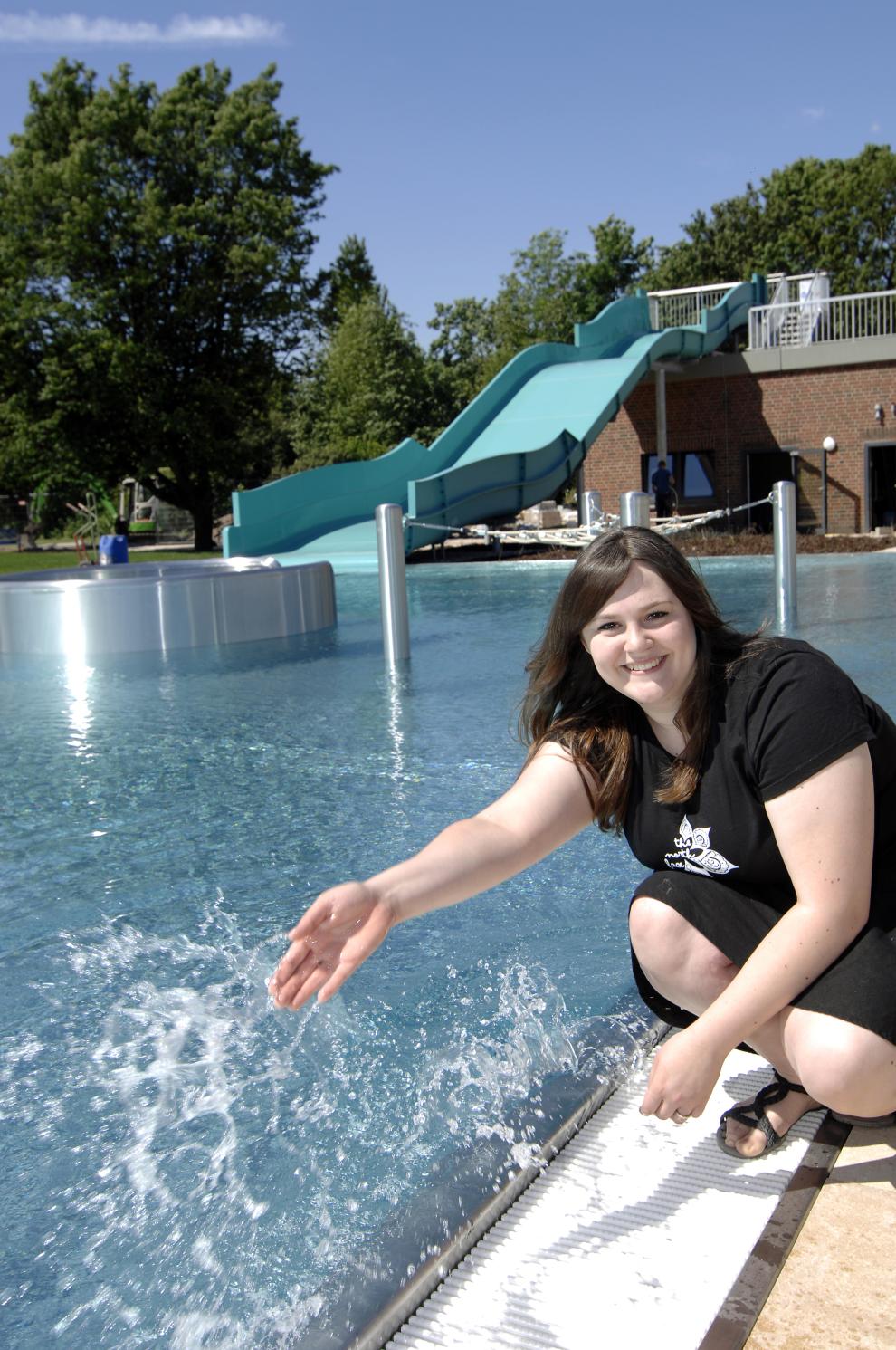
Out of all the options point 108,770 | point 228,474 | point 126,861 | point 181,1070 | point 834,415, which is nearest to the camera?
point 181,1070

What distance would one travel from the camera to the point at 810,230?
4706cm

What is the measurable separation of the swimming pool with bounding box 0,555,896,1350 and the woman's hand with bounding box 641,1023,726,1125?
447mm

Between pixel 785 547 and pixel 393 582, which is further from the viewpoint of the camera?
pixel 785 547

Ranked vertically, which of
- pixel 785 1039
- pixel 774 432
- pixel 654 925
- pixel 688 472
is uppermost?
pixel 774 432

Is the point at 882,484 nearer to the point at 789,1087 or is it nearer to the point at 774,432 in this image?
the point at 774,432

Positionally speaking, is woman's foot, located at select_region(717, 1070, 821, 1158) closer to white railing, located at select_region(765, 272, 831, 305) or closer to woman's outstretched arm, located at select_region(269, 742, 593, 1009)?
woman's outstretched arm, located at select_region(269, 742, 593, 1009)

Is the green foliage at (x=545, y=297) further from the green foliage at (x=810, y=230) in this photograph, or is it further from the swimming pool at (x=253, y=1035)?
the swimming pool at (x=253, y=1035)

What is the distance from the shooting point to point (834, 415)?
23141mm

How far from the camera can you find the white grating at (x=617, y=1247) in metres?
1.62

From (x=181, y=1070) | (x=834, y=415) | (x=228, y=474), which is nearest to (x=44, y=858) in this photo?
(x=181, y=1070)

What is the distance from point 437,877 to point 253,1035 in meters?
1.14

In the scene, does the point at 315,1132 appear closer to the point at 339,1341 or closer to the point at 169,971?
the point at 339,1341

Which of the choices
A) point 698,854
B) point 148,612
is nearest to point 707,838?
point 698,854

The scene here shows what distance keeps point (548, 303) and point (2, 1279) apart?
47350 mm
